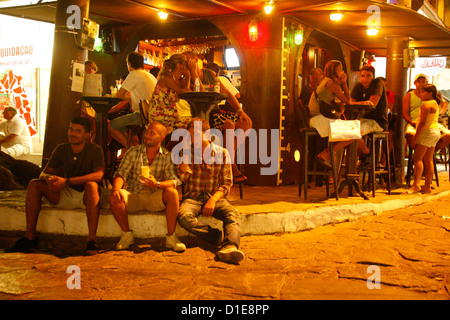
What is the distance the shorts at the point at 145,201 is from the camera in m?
4.87

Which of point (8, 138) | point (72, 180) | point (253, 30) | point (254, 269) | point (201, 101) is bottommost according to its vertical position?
point (254, 269)

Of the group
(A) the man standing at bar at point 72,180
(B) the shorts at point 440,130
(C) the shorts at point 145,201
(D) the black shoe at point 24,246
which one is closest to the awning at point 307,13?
(B) the shorts at point 440,130

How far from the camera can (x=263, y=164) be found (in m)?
8.55

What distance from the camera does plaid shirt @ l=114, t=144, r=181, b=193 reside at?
4.87 m

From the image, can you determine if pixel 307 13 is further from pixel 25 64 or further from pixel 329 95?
pixel 25 64

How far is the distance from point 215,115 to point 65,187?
2442mm

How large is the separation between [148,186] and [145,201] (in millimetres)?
317

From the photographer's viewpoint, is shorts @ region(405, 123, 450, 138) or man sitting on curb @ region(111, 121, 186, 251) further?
shorts @ region(405, 123, 450, 138)

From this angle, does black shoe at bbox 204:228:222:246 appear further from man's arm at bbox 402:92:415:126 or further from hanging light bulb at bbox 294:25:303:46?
man's arm at bbox 402:92:415:126

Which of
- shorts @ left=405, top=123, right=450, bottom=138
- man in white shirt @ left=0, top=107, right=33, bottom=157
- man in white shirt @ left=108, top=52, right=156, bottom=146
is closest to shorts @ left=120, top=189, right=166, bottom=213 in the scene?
man in white shirt @ left=108, top=52, right=156, bottom=146

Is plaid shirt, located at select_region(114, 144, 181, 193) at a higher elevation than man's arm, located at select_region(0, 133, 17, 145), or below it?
below

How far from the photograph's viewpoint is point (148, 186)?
4.69 meters

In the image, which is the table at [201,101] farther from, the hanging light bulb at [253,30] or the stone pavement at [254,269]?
the hanging light bulb at [253,30]

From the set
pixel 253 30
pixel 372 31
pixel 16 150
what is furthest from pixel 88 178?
pixel 372 31
